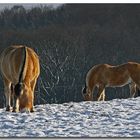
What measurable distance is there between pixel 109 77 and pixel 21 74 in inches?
153

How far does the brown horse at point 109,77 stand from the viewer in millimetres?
8875

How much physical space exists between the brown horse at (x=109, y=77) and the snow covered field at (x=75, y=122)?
2454mm

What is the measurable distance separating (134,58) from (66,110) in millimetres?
3313

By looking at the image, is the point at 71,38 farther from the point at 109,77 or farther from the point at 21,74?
the point at 21,74

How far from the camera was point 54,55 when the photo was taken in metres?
10.5

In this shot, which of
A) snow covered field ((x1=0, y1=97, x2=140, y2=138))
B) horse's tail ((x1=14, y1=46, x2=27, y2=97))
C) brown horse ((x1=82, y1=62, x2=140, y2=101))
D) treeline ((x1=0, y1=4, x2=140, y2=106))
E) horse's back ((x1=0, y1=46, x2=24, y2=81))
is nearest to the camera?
snow covered field ((x1=0, y1=97, x2=140, y2=138))

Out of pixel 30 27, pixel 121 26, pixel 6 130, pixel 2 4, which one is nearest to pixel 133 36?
pixel 121 26

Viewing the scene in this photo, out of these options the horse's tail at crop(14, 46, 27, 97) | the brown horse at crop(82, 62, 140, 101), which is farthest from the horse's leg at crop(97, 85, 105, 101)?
the horse's tail at crop(14, 46, 27, 97)

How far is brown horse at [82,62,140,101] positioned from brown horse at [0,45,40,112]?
8.88ft

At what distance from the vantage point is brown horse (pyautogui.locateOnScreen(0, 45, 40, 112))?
552 cm

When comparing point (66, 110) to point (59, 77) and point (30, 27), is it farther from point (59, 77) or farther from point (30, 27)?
point (59, 77)

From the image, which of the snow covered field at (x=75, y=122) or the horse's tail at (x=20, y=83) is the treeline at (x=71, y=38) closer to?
the horse's tail at (x=20, y=83)

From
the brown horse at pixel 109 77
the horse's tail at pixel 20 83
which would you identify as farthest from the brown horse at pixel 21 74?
the brown horse at pixel 109 77

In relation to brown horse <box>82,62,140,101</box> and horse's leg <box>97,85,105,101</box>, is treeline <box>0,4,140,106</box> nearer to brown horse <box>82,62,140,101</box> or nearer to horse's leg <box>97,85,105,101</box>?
brown horse <box>82,62,140,101</box>
